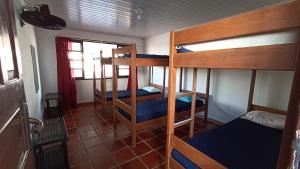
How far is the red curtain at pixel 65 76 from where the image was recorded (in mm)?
3980

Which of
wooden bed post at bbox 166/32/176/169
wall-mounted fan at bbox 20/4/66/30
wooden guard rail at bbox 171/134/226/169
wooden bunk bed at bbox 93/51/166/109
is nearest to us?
wooden guard rail at bbox 171/134/226/169

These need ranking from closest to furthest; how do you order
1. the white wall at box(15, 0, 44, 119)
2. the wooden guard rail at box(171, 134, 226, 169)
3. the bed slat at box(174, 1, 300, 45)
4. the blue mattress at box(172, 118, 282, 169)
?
the bed slat at box(174, 1, 300, 45) < the wooden guard rail at box(171, 134, 226, 169) < the blue mattress at box(172, 118, 282, 169) < the white wall at box(15, 0, 44, 119)

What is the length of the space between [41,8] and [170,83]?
1785 mm

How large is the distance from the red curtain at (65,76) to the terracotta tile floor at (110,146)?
0.90m

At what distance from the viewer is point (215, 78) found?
3393mm

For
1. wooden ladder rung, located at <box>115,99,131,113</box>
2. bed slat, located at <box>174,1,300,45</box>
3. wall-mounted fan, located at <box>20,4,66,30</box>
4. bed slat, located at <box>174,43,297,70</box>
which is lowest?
wooden ladder rung, located at <box>115,99,131,113</box>

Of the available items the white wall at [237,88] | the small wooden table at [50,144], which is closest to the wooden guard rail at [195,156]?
the small wooden table at [50,144]

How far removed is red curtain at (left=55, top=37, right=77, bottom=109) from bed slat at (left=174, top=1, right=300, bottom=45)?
13.1 feet

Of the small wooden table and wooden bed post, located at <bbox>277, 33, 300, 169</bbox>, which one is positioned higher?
wooden bed post, located at <bbox>277, 33, 300, 169</bbox>

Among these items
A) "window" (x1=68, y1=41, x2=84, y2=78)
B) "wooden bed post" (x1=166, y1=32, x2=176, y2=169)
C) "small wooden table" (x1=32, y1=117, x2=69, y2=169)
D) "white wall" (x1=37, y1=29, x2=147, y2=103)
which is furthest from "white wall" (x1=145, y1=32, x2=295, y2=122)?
"window" (x1=68, y1=41, x2=84, y2=78)

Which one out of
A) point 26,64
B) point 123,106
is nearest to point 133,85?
point 123,106

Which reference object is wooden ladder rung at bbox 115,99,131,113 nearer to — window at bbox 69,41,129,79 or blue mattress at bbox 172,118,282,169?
blue mattress at bbox 172,118,282,169

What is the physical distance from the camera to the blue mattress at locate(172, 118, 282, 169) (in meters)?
1.25

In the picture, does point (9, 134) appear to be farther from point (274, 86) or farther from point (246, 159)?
point (274, 86)
